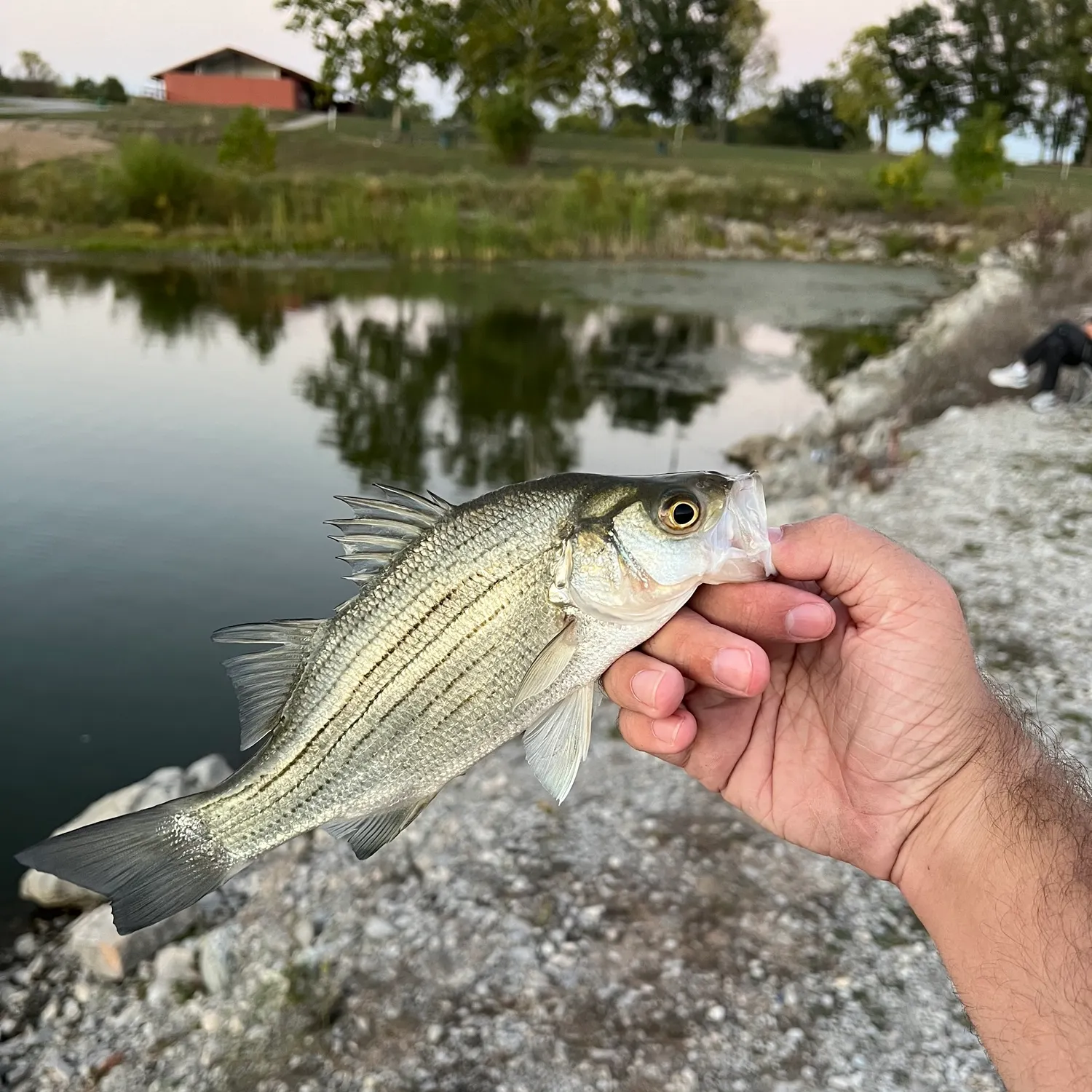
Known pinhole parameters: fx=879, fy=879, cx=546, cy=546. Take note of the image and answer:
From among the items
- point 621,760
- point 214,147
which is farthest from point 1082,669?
point 214,147

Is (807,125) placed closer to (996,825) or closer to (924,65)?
(924,65)

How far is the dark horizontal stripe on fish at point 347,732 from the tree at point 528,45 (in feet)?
187

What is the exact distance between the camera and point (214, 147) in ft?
150

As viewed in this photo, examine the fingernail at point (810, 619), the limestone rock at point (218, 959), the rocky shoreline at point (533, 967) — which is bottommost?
the limestone rock at point (218, 959)

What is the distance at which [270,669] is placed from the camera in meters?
2.38

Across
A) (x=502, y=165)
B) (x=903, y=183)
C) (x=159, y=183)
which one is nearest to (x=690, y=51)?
(x=502, y=165)

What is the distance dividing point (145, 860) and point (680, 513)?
5.31 feet

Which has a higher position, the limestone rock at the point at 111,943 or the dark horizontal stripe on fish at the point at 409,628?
the dark horizontal stripe on fish at the point at 409,628

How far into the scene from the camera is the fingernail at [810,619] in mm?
2256

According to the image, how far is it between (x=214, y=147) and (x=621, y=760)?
161 feet

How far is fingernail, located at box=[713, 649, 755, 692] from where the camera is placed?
2.26 meters

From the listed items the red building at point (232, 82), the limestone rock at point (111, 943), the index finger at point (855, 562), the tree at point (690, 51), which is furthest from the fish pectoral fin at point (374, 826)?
the tree at point (690, 51)

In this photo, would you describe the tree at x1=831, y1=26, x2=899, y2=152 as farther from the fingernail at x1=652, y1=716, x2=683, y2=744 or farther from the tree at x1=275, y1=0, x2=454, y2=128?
the fingernail at x1=652, y1=716, x2=683, y2=744

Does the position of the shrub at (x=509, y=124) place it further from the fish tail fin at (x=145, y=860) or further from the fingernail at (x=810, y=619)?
the fish tail fin at (x=145, y=860)
